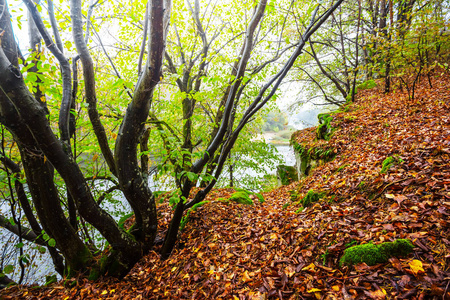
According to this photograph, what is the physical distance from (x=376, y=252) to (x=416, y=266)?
0.28m

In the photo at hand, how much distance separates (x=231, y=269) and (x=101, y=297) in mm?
2047

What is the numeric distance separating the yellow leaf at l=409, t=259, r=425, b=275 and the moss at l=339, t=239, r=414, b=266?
11 cm

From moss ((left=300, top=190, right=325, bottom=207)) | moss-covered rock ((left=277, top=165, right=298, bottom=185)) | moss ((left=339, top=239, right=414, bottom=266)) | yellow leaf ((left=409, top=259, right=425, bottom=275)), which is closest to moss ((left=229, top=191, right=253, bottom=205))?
moss ((left=300, top=190, right=325, bottom=207))

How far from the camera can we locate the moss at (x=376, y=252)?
6.07ft

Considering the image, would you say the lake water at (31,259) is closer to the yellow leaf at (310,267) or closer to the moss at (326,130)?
the yellow leaf at (310,267)

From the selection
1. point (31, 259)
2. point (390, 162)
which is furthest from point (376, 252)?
point (31, 259)

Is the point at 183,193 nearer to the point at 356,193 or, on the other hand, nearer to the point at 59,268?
the point at 356,193

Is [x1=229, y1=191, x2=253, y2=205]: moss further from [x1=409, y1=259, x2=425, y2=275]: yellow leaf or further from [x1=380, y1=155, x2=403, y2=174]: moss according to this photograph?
[x1=409, y1=259, x2=425, y2=275]: yellow leaf

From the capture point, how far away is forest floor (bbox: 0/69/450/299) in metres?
1.76

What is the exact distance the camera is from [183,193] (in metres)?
3.07

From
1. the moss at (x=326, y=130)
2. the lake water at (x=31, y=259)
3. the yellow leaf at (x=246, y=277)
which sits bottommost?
the lake water at (x=31, y=259)

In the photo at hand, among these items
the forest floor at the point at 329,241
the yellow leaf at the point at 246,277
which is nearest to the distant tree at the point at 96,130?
the forest floor at the point at 329,241

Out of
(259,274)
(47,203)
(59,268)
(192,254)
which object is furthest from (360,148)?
(59,268)

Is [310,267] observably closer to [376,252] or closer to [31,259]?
[376,252]
